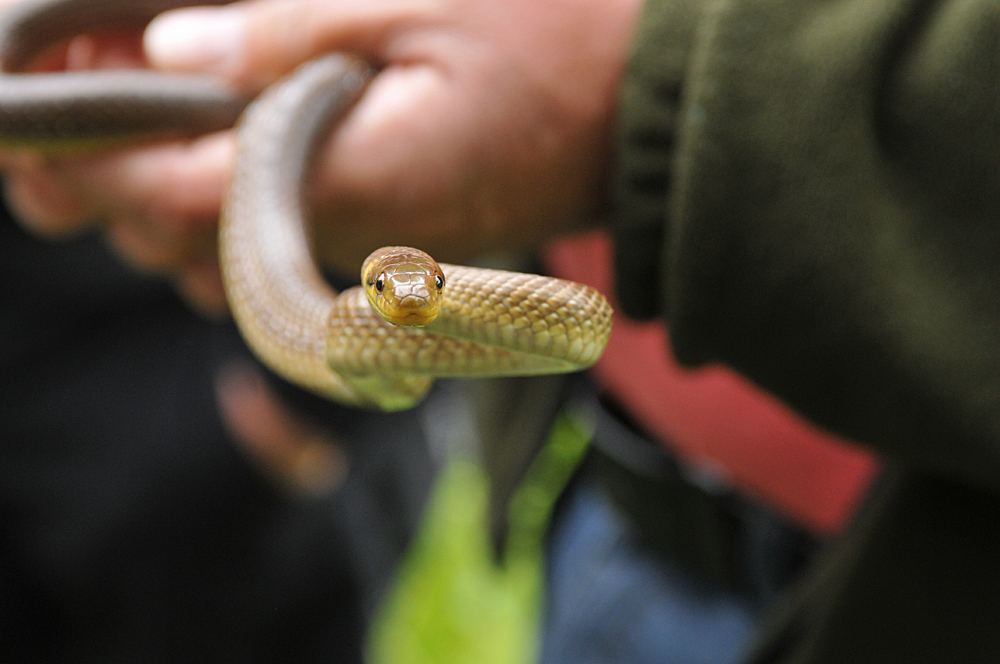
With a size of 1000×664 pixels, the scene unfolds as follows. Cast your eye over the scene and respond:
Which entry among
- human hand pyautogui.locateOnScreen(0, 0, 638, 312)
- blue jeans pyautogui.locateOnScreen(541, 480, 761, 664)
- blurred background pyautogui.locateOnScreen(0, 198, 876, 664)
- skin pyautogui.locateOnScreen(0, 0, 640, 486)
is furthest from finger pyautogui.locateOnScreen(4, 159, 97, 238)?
blue jeans pyautogui.locateOnScreen(541, 480, 761, 664)

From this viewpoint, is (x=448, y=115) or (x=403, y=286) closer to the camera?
(x=403, y=286)

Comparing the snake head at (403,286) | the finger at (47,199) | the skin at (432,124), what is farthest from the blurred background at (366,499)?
the finger at (47,199)

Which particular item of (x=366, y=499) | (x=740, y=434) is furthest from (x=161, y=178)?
(x=366, y=499)

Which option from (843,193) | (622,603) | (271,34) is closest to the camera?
(843,193)

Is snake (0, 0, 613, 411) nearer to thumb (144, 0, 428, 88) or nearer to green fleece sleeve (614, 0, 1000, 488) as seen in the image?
thumb (144, 0, 428, 88)

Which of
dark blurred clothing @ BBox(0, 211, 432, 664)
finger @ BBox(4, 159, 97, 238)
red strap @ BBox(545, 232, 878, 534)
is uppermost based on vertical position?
finger @ BBox(4, 159, 97, 238)

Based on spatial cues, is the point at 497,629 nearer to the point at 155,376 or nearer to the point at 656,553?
the point at 656,553

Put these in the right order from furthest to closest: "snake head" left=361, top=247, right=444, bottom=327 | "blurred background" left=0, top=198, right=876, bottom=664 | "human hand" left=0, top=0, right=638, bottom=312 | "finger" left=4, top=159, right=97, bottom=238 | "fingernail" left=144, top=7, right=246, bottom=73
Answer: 1. "blurred background" left=0, top=198, right=876, bottom=664
2. "finger" left=4, top=159, right=97, bottom=238
3. "fingernail" left=144, top=7, right=246, bottom=73
4. "human hand" left=0, top=0, right=638, bottom=312
5. "snake head" left=361, top=247, right=444, bottom=327

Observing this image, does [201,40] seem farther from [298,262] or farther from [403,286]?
[403,286]
